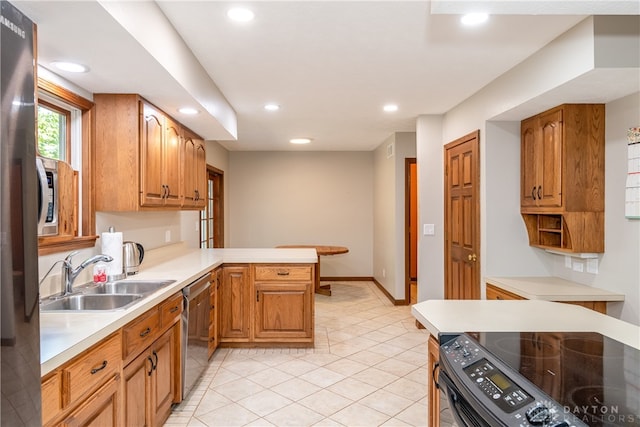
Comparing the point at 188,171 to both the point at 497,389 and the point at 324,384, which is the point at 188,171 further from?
the point at 497,389

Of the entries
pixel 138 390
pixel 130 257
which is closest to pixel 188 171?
pixel 130 257

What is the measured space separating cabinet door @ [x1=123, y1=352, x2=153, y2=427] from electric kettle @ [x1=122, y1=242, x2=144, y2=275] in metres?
0.83

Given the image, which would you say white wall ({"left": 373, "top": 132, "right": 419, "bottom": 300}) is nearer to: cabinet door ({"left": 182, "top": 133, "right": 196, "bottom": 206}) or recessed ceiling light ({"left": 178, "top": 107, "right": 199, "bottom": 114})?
cabinet door ({"left": 182, "top": 133, "right": 196, "bottom": 206})

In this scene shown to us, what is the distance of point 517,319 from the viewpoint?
5.60 ft

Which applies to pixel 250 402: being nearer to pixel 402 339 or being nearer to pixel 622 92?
pixel 402 339

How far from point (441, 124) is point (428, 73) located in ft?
4.85

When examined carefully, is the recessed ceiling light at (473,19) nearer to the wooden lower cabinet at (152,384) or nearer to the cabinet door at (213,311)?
the wooden lower cabinet at (152,384)

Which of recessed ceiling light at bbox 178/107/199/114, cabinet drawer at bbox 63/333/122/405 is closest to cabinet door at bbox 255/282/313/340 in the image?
recessed ceiling light at bbox 178/107/199/114

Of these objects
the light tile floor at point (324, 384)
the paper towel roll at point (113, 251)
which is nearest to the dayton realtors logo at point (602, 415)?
the light tile floor at point (324, 384)

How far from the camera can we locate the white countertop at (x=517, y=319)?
157cm

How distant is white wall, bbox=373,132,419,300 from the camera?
5383 mm

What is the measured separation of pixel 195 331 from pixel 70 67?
1863 mm

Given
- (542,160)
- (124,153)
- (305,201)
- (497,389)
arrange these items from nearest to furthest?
(497,389) < (124,153) < (542,160) < (305,201)

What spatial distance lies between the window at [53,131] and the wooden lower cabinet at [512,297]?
3.29 metres
